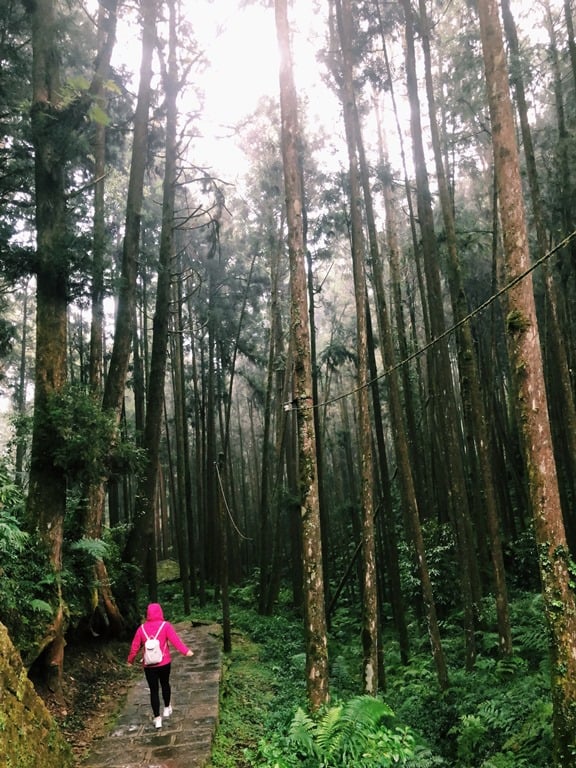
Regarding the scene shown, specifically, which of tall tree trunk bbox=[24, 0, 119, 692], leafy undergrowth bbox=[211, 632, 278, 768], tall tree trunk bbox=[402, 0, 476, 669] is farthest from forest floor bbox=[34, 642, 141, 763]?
tall tree trunk bbox=[402, 0, 476, 669]

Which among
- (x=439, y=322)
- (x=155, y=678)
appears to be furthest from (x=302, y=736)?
(x=439, y=322)

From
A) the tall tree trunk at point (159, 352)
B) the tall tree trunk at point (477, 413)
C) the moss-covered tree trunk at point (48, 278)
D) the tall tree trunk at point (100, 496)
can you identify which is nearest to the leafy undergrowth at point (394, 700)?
the tall tree trunk at point (100, 496)

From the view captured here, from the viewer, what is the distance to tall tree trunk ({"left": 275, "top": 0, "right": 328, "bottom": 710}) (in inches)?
213

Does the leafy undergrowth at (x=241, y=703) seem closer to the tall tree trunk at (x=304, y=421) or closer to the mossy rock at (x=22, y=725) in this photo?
the tall tree trunk at (x=304, y=421)

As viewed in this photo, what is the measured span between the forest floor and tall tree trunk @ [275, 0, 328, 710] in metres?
2.28

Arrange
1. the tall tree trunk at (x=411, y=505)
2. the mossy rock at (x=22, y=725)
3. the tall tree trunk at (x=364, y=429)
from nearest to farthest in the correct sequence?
the mossy rock at (x=22, y=725) → the tall tree trunk at (x=364, y=429) → the tall tree trunk at (x=411, y=505)

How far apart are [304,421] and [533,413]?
2294 millimetres

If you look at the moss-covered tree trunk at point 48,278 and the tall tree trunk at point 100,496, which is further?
the tall tree trunk at point 100,496

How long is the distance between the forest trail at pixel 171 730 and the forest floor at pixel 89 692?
0.15m

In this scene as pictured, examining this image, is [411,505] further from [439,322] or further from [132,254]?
[132,254]

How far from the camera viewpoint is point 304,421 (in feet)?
18.8

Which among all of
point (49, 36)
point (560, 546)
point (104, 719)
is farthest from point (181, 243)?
point (560, 546)

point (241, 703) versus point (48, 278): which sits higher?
point (48, 278)

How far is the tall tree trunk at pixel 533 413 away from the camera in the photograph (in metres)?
4.18
